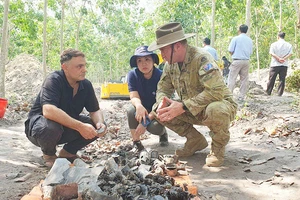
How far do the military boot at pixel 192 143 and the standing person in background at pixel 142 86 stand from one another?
47 centimetres

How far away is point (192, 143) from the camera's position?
3602 millimetres

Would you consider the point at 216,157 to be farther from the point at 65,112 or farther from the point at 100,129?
the point at 65,112

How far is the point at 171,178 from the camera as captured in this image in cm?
257

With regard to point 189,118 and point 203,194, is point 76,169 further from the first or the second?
point 189,118

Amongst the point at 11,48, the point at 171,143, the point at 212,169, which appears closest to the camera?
the point at 212,169

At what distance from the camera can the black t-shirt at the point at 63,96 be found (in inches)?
120

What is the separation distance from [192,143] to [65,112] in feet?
4.89

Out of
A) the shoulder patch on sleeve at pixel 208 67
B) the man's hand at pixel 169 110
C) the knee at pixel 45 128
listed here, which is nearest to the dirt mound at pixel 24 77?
the knee at pixel 45 128

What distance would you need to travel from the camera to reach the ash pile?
2.10 m

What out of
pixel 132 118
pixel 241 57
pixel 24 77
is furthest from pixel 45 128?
pixel 24 77

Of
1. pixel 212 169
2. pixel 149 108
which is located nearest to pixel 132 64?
pixel 149 108

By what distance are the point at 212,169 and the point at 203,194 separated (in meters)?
0.70

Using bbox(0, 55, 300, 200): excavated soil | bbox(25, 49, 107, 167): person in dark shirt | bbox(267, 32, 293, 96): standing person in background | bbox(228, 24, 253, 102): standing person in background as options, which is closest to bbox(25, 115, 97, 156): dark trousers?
bbox(25, 49, 107, 167): person in dark shirt

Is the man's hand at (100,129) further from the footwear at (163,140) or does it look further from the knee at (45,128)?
the footwear at (163,140)
